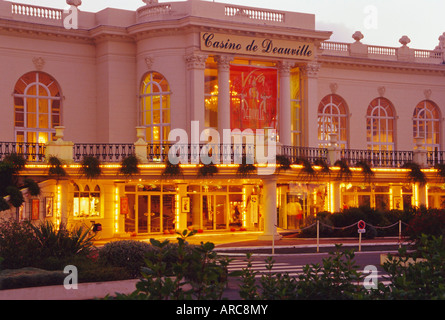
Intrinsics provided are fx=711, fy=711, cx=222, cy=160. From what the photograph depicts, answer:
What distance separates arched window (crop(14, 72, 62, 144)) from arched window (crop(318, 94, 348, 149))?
48.6ft

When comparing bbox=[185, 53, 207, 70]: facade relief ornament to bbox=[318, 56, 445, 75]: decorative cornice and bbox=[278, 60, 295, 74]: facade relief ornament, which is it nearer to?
bbox=[278, 60, 295, 74]: facade relief ornament

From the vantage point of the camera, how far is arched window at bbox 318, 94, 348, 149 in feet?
134

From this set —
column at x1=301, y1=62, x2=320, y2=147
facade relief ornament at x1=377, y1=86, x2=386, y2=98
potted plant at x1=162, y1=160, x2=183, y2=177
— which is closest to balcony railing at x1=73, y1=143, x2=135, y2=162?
potted plant at x1=162, y1=160, x2=183, y2=177

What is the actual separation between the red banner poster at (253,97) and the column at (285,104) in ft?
1.58

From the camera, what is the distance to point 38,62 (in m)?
34.6

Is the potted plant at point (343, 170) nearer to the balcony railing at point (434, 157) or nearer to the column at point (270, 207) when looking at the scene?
the column at point (270, 207)

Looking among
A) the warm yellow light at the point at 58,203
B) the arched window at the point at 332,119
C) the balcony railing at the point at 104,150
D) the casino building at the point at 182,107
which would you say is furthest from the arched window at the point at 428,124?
the warm yellow light at the point at 58,203

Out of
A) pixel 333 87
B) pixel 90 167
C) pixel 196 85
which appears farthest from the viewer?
pixel 333 87

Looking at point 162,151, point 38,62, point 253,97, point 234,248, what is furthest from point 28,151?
point 253,97

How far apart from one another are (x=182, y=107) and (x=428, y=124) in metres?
17.4

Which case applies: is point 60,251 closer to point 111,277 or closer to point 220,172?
point 111,277

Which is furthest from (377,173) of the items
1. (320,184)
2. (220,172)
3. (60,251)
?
(60,251)

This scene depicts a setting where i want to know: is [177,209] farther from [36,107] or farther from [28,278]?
[28,278]
